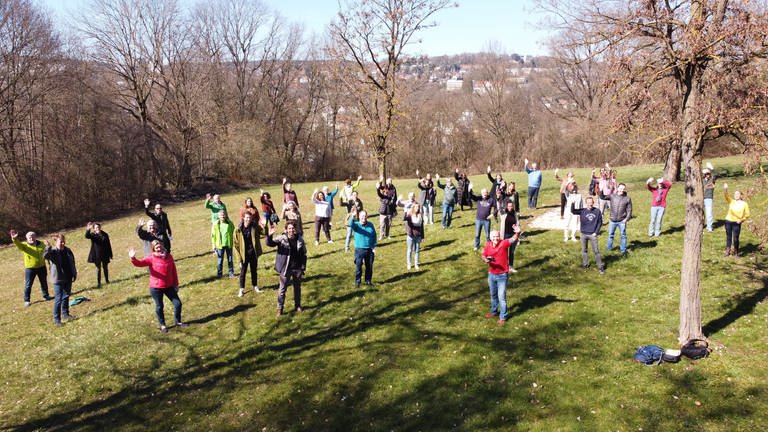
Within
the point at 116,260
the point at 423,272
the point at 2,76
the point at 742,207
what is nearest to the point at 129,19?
the point at 2,76

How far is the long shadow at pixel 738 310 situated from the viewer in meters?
9.65

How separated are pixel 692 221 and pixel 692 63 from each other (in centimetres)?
286

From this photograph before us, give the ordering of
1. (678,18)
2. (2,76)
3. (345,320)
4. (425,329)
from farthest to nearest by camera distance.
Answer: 1. (2,76)
2. (345,320)
3. (425,329)
4. (678,18)

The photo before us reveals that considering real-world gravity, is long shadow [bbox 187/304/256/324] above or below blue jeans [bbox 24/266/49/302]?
below

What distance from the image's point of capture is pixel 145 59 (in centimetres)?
4309

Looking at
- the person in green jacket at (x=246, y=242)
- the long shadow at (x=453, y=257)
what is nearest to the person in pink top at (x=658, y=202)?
the long shadow at (x=453, y=257)

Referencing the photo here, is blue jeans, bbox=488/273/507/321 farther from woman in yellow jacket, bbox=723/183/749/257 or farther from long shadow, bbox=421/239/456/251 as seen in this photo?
woman in yellow jacket, bbox=723/183/749/257

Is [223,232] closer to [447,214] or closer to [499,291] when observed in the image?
[499,291]

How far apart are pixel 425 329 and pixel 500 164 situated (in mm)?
48601

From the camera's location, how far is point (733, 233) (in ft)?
43.6

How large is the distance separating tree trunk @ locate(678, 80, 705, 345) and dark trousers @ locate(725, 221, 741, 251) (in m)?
5.75

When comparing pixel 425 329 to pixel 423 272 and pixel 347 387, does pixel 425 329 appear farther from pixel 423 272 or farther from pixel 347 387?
pixel 423 272

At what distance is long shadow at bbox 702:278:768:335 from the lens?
9649mm

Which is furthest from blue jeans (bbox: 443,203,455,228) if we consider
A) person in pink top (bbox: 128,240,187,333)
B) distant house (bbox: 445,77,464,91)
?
distant house (bbox: 445,77,464,91)
